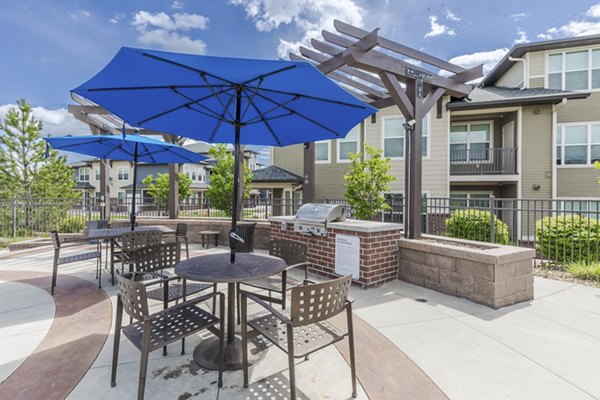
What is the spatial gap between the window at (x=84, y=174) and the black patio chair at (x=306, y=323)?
146ft

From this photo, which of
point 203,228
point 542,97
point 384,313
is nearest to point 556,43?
point 542,97

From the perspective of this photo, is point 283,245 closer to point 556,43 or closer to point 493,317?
point 493,317

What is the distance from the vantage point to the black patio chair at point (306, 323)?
194 centimetres

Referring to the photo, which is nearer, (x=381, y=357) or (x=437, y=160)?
(x=381, y=357)

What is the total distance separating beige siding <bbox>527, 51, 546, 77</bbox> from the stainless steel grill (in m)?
12.8

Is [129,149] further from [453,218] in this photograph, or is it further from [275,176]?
[275,176]

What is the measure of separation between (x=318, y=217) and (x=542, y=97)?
11.2 m

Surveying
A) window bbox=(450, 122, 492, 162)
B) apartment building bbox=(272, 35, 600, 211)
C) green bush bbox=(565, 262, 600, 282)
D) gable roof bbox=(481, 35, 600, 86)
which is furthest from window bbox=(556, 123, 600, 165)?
green bush bbox=(565, 262, 600, 282)

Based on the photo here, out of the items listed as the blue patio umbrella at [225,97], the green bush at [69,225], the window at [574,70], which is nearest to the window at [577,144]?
the window at [574,70]

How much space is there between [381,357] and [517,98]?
12.6 meters

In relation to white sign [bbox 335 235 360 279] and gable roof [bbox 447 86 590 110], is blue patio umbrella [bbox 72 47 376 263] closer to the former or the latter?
white sign [bbox 335 235 360 279]

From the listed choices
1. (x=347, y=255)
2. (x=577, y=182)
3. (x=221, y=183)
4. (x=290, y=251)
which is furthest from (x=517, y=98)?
(x=290, y=251)

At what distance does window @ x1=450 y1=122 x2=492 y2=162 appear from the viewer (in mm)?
13055

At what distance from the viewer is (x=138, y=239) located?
468 cm
